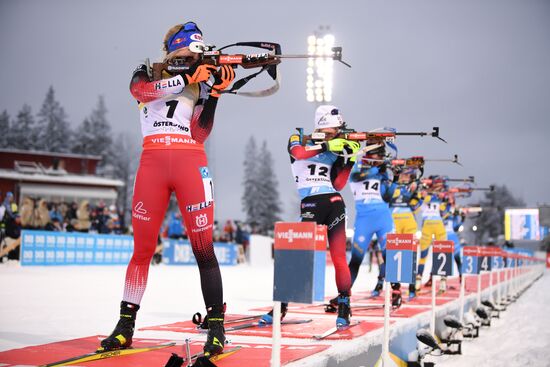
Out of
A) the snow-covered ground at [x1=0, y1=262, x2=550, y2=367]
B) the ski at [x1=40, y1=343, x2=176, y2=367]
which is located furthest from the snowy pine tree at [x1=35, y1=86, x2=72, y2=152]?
the ski at [x1=40, y1=343, x2=176, y2=367]

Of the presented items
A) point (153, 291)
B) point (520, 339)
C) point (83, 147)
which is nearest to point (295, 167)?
point (520, 339)

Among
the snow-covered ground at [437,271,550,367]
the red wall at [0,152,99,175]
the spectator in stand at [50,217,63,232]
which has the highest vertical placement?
the red wall at [0,152,99,175]

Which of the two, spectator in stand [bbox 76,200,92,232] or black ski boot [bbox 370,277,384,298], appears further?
spectator in stand [bbox 76,200,92,232]

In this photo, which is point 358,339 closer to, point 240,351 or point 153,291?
point 240,351

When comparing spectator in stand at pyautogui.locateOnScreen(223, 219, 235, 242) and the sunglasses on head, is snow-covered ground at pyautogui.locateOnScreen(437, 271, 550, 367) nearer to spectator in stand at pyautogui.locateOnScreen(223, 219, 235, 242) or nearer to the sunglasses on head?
the sunglasses on head

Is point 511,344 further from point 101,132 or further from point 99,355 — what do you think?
point 101,132

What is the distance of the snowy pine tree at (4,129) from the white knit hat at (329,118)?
7113 centimetres

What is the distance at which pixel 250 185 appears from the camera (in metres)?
73.2

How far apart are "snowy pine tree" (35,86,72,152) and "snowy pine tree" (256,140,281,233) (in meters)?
23.1

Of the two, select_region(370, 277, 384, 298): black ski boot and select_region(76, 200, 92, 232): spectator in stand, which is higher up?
select_region(76, 200, 92, 232): spectator in stand

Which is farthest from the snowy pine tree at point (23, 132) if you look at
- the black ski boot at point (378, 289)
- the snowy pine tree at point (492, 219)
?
the black ski boot at point (378, 289)

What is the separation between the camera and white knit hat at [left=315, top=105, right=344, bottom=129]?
7.58 meters

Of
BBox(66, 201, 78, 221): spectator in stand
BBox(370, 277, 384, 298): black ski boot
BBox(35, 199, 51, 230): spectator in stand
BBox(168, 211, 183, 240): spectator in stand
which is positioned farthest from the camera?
BBox(168, 211, 183, 240): spectator in stand

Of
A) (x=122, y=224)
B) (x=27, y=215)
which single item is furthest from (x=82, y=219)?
(x=122, y=224)
